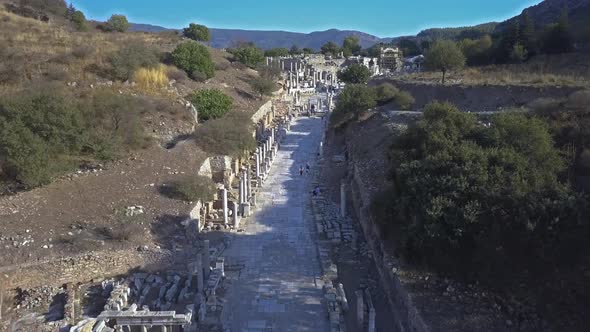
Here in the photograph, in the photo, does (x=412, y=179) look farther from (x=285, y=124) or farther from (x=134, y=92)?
(x=285, y=124)

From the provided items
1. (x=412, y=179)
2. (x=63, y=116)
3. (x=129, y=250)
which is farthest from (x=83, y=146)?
(x=412, y=179)

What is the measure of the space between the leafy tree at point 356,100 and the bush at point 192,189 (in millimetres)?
14384

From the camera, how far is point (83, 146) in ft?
61.4

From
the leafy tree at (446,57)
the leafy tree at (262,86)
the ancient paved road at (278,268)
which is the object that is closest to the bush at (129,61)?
the leafy tree at (262,86)

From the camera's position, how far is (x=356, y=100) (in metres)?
29.9

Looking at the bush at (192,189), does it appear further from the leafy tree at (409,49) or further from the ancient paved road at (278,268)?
the leafy tree at (409,49)

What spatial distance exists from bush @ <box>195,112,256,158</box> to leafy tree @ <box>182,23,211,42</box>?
114ft

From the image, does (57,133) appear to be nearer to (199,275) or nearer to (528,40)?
(199,275)

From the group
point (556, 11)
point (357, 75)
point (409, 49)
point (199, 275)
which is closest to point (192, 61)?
point (357, 75)

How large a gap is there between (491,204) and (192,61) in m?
28.8

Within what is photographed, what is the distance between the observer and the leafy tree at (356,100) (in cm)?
2983

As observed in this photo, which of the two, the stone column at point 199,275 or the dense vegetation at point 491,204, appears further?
the stone column at point 199,275

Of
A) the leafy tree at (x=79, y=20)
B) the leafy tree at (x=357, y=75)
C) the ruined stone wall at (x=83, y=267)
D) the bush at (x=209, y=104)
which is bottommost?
the ruined stone wall at (x=83, y=267)

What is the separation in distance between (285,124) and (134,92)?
1385cm
